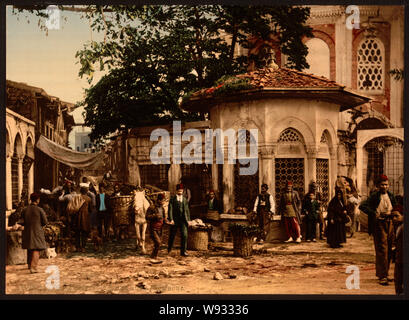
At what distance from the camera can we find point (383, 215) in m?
9.29

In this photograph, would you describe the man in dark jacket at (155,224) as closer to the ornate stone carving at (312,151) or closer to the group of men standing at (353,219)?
the group of men standing at (353,219)

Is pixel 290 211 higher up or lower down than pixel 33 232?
higher up

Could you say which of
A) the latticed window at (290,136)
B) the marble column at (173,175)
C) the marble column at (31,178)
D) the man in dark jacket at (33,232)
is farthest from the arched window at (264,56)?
the man in dark jacket at (33,232)

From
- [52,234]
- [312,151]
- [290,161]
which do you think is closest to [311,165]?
[312,151]

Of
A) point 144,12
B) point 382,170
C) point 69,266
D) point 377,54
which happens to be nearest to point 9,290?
point 69,266

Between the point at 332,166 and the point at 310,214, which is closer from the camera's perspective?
the point at 310,214

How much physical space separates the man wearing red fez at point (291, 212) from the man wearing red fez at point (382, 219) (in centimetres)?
172

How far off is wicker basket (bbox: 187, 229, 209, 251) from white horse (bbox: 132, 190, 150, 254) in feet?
3.12

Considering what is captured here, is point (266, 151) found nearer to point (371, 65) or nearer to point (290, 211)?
point (290, 211)

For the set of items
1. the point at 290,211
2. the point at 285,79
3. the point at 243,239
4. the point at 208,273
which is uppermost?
the point at 285,79

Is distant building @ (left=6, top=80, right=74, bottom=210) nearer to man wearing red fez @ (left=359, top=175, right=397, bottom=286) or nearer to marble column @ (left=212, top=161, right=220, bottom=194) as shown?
marble column @ (left=212, top=161, right=220, bottom=194)

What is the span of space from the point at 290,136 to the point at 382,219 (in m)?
3.21

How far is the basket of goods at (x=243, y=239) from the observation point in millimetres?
10422

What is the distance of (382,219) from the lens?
30.1 feet
